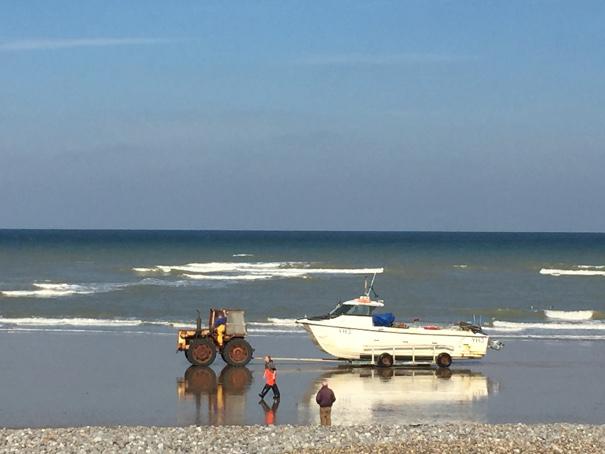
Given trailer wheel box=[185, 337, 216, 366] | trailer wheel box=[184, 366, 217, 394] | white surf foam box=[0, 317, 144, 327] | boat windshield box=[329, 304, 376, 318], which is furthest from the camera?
white surf foam box=[0, 317, 144, 327]

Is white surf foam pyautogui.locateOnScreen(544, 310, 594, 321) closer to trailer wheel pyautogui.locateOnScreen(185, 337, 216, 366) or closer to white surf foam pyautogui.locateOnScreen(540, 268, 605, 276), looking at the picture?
trailer wheel pyautogui.locateOnScreen(185, 337, 216, 366)

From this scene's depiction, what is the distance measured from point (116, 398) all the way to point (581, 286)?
4537 cm

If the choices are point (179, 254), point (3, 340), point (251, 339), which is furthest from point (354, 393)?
point (179, 254)

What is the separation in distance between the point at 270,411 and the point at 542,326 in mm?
20974

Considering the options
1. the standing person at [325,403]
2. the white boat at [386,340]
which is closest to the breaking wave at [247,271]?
the white boat at [386,340]

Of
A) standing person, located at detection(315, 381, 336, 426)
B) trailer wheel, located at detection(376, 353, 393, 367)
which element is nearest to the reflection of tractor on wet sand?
trailer wheel, located at detection(376, 353, 393, 367)

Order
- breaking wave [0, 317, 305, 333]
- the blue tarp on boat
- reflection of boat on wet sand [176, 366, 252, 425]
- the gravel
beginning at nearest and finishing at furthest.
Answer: the gravel < reflection of boat on wet sand [176, 366, 252, 425] < the blue tarp on boat < breaking wave [0, 317, 305, 333]

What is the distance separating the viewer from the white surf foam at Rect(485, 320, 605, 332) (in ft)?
132

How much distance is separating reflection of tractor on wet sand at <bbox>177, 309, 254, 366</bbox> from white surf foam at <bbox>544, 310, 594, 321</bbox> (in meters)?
19.5

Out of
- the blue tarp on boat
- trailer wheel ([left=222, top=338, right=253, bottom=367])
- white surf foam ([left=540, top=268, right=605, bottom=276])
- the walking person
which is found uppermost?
white surf foam ([left=540, top=268, right=605, bottom=276])

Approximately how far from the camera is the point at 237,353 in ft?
94.4

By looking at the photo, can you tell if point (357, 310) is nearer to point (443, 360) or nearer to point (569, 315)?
point (443, 360)

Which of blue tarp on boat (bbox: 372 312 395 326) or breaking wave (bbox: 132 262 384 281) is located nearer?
blue tarp on boat (bbox: 372 312 395 326)

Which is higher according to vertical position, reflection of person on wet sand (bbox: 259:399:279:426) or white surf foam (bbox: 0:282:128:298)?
white surf foam (bbox: 0:282:128:298)
